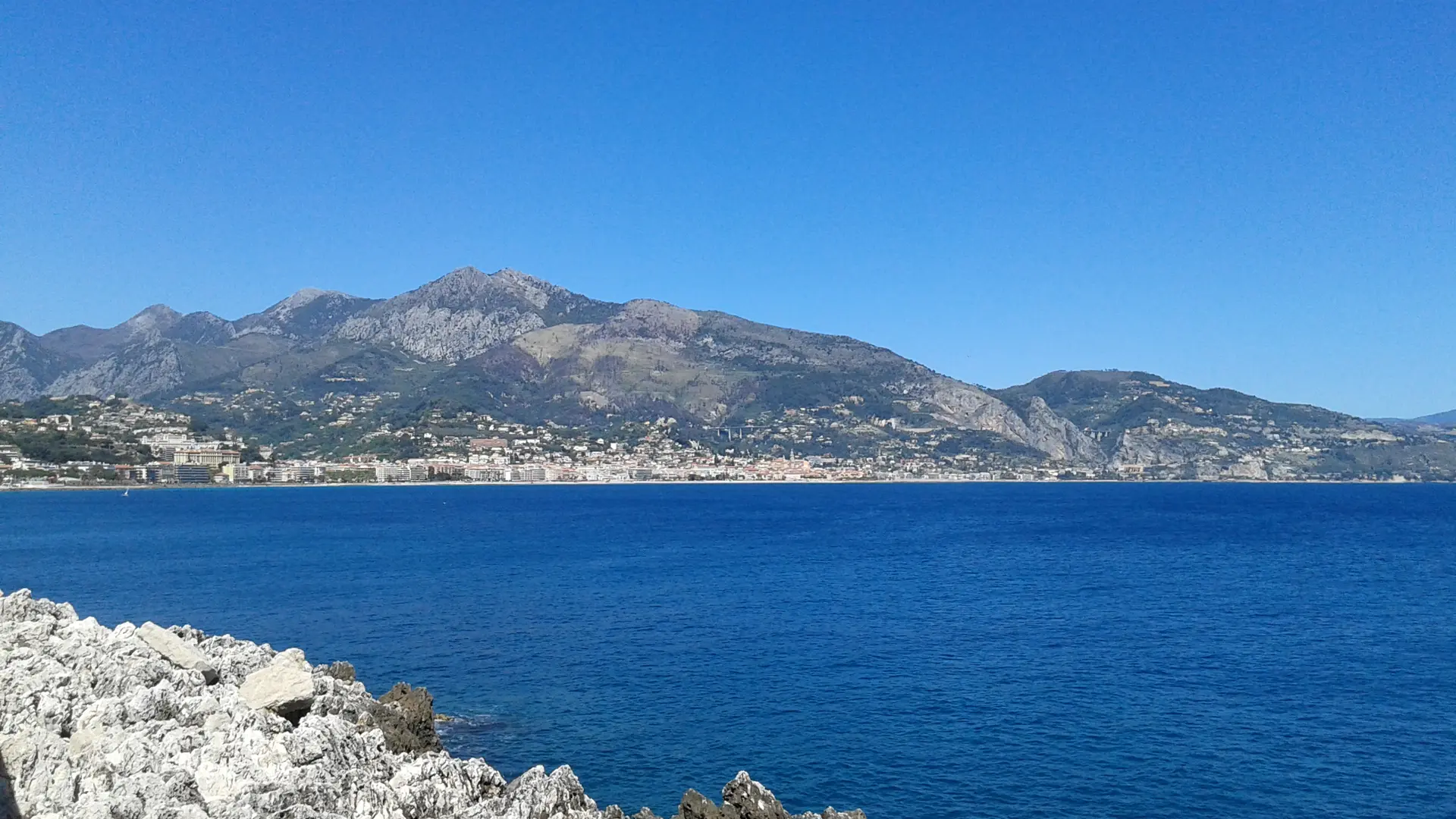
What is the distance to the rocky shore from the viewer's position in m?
12.7

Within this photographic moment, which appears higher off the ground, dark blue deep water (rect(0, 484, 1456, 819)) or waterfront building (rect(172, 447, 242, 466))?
waterfront building (rect(172, 447, 242, 466))

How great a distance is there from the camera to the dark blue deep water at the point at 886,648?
23094mm

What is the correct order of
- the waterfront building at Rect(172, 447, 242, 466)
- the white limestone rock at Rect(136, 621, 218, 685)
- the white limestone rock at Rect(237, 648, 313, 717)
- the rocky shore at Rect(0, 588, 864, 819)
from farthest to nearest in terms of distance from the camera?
the waterfront building at Rect(172, 447, 242, 466) → the white limestone rock at Rect(136, 621, 218, 685) → the white limestone rock at Rect(237, 648, 313, 717) → the rocky shore at Rect(0, 588, 864, 819)

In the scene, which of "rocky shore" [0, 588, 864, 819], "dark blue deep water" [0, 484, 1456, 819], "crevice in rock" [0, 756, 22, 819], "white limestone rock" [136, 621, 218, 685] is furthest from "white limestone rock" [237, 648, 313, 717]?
"dark blue deep water" [0, 484, 1456, 819]

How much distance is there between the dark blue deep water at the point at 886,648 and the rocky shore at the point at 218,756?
6236 millimetres

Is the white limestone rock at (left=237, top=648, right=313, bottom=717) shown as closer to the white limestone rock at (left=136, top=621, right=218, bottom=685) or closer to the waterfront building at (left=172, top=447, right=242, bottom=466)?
the white limestone rock at (left=136, top=621, right=218, bottom=685)

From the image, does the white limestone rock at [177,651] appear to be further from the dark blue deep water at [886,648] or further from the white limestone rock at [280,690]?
the dark blue deep water at [886,648]

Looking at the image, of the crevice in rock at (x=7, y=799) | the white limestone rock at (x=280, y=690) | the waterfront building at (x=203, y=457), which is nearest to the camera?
the crevice in rock at (x=7, y=799)

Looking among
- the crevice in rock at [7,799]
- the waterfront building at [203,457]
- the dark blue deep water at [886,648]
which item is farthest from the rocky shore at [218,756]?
the waterfront building at [203,457]

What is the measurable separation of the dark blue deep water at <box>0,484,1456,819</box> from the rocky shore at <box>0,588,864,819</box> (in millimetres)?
6236

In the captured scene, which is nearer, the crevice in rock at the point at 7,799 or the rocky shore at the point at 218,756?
the crevice in rock at the point at 7,799

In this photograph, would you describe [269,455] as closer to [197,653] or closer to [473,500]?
[473,500]

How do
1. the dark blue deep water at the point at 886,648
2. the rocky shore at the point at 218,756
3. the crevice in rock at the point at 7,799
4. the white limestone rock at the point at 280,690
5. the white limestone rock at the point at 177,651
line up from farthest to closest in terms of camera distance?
the dark blue deep water at the point at 886,648, the white limestone rock at the point at 177,651, the white limestone rock at the point at 280,690, the rocky shore at the point at 218,756, the crevice in rock at the point at 7,799

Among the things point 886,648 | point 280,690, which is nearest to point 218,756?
point 280,690
